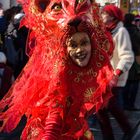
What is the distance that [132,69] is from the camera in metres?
6.46

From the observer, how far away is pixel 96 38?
2.62 meters

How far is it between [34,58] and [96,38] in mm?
403

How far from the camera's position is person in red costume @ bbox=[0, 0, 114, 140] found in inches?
97.9

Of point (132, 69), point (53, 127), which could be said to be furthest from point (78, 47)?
point (132, 69)

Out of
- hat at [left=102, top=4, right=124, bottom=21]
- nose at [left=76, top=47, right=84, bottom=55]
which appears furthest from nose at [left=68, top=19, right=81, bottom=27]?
hat at [left=102, top=4, right=124, bottom=21]

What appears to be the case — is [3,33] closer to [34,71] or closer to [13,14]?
[13,14]

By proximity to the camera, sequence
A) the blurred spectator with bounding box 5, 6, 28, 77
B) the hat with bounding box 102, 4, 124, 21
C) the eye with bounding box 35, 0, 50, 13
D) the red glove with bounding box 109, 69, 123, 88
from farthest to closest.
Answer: the blurred spectator with bounding box 5, 6, 28, 77, the hat with bounding box 102, 4, 124, 21, the red glove with bounding box 109, 69, 123, 88, the eye with bounding box 35, 0, 50, 13

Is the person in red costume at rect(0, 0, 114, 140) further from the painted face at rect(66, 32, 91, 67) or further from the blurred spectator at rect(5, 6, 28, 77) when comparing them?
the blurred spectator at rect(5, 6, 28, 77)

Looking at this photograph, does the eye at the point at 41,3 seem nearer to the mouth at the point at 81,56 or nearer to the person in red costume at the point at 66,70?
the person in red costume at the point at 66,70

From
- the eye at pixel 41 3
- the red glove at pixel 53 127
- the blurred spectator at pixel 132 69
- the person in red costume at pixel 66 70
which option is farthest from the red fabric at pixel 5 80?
the red glove at pixel 53 127

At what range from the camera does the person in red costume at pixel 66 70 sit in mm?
2486

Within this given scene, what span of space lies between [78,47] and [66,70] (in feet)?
0.45

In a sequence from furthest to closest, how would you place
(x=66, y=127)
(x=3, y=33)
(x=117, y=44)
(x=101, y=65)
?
(x=3, y=33) → (x=117, y=44) → (x=101, y=65) → (x=66, y=127)

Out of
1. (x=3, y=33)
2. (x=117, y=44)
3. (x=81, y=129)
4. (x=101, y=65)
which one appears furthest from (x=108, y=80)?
(x=3, y=33)
